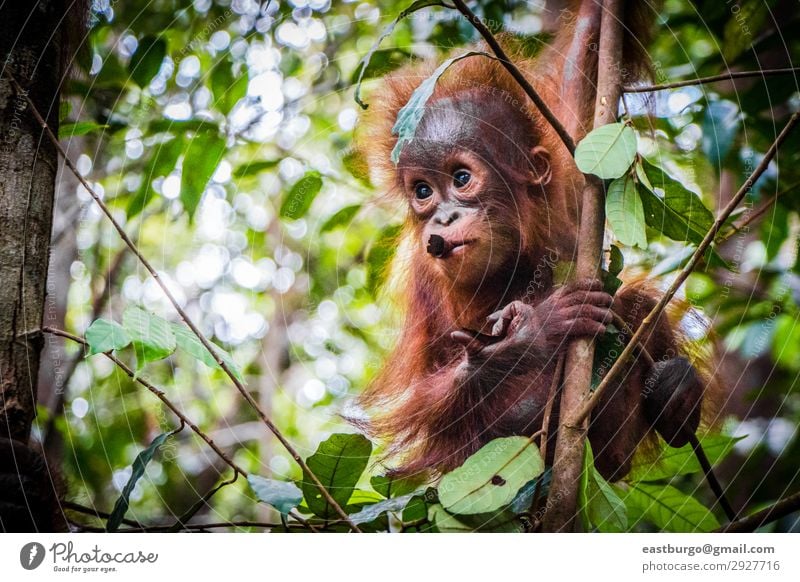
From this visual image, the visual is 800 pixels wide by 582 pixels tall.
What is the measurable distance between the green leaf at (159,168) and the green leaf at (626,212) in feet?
2.60

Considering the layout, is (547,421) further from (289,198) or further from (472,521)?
(289,198)

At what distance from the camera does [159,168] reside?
136cm

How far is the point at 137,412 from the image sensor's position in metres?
1.64

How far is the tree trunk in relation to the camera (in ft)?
3.35

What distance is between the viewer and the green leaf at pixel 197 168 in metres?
1.31

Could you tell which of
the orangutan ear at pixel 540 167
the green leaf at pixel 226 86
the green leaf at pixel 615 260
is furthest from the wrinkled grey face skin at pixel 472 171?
the green leaf at pixel 226 86

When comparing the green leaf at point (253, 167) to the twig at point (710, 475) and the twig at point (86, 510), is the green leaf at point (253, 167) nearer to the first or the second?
the twig at point (86, 510)

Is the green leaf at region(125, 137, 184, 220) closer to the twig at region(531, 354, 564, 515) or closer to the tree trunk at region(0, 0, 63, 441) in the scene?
the tree trunk at region(0, 0, 63, 441)

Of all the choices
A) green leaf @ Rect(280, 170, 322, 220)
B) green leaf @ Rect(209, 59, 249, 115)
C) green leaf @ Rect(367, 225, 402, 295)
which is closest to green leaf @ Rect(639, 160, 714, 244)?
green leaf @ Rect(367, 225, 402, 295)

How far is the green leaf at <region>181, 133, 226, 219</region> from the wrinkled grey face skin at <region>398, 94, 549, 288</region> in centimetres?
38

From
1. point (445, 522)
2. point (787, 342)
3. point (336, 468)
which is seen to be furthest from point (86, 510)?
point (787, 342)
